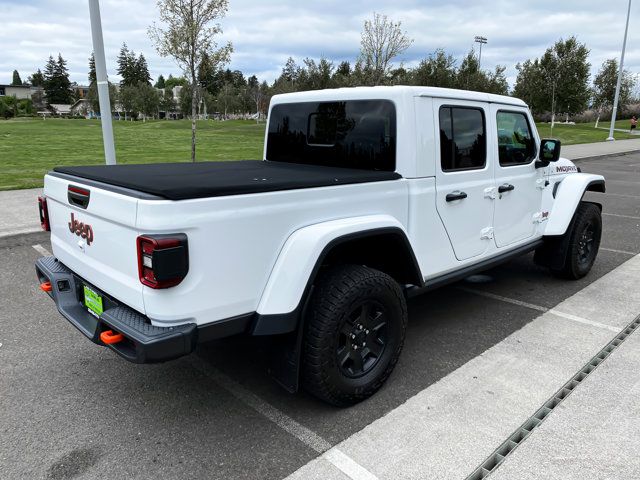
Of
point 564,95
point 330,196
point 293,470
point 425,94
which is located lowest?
point 293,470

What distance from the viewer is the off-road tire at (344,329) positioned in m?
2.67

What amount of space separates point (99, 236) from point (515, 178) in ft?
10.8

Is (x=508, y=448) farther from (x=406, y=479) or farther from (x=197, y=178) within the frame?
Result: (x=197, y=178)

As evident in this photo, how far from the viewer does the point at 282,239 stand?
101 inches

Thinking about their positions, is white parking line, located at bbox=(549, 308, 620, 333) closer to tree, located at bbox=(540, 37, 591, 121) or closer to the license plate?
the license plate

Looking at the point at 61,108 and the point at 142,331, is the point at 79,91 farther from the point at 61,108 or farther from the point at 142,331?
the point at 142,331

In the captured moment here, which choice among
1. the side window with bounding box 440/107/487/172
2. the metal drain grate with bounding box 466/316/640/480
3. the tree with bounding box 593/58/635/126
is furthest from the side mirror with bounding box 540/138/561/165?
the tree with bounding box 593/58/635/126

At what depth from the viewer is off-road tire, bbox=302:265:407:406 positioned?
8.76ft

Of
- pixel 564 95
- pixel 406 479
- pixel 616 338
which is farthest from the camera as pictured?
pixel 564 95

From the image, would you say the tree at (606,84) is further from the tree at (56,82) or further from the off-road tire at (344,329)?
the tree at (56,82)

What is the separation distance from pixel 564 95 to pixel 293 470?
140ft

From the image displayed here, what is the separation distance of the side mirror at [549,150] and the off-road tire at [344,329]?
2.35 metres

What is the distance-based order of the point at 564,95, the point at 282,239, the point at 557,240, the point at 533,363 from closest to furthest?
the point at 282,239 < the point at 533,363 < the point at 557,240 < the point at 564,95

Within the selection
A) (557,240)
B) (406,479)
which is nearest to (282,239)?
(406,479)
